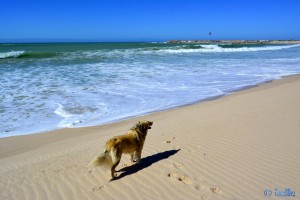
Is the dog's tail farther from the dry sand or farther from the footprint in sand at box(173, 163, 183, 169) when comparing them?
the footprint in sand at box(173, 163, 183, 169)

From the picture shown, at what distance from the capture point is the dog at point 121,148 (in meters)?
4.78

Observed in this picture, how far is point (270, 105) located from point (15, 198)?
7.74m

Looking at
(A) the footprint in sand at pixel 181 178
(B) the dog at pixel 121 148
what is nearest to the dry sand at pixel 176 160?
(A) the footprint in sand at pixel 181 178

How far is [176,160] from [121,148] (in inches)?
43.9

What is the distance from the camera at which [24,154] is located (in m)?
6.52

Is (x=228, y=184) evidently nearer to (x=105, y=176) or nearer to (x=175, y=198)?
(x=175, y=198)

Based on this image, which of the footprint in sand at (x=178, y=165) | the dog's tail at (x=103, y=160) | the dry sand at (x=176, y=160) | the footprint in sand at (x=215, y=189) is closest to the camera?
the footprint in sand at (x=215, y=189)

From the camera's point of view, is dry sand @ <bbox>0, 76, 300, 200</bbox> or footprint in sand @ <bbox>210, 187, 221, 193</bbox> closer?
footprint in sand @ <bbox>210, 187, 221, 193</bbox>

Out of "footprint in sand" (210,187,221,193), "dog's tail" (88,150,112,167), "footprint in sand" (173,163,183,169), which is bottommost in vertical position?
"footprint in sand" (173,163,183,169)

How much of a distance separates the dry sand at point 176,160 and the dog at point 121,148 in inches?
11.0

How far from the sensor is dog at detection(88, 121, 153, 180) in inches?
188

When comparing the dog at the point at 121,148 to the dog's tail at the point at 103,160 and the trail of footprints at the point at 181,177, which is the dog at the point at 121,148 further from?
the trail of footprints at the point at 181,177

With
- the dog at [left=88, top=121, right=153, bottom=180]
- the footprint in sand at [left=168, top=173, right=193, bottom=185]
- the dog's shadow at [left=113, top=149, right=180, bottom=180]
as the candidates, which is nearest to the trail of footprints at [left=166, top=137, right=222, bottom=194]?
the footprint in sand at [left=168, top=173, right=193, bottom=185]

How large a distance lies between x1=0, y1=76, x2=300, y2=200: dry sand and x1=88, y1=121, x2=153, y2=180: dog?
0.28 meters
